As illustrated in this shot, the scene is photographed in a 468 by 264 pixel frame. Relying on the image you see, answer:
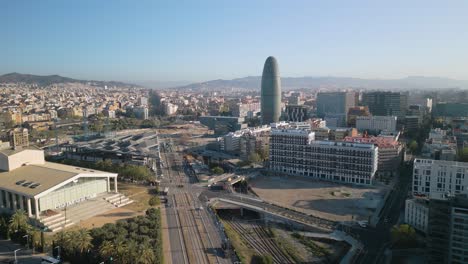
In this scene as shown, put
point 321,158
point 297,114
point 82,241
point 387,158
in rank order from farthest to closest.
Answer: point 297,114 < point 387,158 < point 321,158 < point 82,241

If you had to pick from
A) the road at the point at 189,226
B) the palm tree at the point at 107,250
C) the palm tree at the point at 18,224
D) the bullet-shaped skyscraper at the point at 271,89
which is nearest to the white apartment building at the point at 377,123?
the bullet-shaped skyscraper at the point at 271,89

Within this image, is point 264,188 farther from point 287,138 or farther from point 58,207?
point 58,207

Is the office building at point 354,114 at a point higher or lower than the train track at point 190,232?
higher

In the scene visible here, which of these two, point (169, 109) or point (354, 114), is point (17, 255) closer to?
point (354, 114)

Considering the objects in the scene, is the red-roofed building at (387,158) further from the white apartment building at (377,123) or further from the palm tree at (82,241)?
the palm tree at (82,241)

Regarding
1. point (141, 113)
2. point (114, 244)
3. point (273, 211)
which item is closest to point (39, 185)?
point (114, 244)

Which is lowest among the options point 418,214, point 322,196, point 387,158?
point 322,196

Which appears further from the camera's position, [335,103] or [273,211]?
[335,103]
